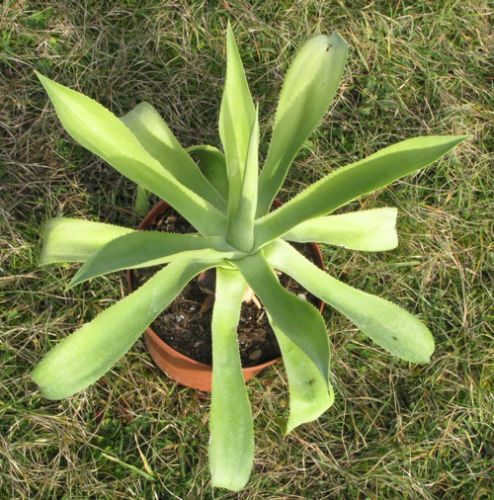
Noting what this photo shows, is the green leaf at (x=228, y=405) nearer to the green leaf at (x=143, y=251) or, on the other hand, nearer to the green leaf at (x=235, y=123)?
the green leaf at (x=143, y=251)

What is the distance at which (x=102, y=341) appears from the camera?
1.12 meters

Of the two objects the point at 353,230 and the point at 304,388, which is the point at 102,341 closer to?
the point at 304,388

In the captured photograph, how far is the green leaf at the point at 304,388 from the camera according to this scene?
1.22 m

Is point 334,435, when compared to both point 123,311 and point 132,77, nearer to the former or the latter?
point 123,311

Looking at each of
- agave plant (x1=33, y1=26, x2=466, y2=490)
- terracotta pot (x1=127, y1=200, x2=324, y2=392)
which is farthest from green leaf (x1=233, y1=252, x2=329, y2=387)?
terracotta pot (x1=127, y1=200, x2=324, y2=392)

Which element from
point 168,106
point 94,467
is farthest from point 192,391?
point 168,106

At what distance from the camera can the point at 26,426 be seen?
167 centimetres

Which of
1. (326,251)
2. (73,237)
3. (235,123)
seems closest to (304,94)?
(235,123)

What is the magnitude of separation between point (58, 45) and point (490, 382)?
73.4 inches

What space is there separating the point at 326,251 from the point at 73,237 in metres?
0.90

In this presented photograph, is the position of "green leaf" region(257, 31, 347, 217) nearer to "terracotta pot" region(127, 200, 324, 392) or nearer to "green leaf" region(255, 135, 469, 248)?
"green leaf" region(255, 135, 469, 248)

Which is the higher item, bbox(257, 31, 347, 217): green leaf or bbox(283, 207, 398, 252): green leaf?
bbox(257, 31, 347, 217): green leaf

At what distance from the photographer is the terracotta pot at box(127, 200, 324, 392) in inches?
56.1

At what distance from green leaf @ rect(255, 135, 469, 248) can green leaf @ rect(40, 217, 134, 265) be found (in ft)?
1.23
